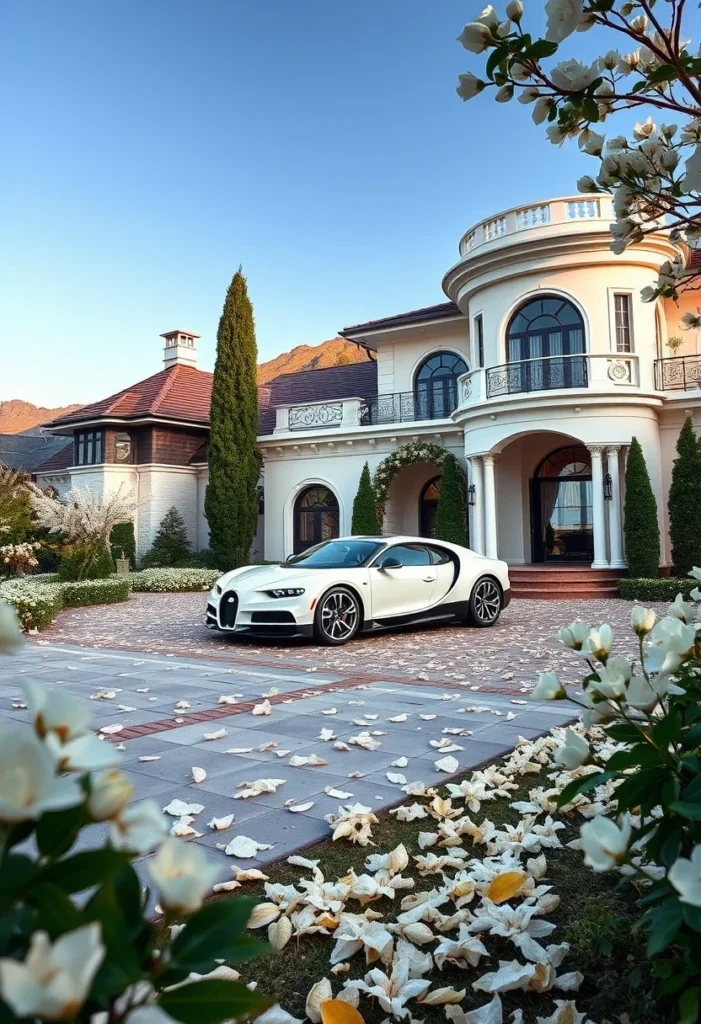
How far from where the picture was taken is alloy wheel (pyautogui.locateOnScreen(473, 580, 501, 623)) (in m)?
11.3

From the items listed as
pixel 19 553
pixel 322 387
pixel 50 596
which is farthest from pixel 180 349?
pixel 50 596

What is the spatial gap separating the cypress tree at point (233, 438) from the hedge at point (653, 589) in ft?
39.0

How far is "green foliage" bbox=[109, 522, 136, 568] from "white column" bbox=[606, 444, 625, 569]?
52.3 ft

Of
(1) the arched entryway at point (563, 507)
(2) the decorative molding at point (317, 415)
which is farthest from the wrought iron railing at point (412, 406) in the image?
(1) the arched entryway at point (563, 507)

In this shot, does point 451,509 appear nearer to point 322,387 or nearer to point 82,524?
point 82,524

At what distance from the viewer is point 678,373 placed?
18656mm

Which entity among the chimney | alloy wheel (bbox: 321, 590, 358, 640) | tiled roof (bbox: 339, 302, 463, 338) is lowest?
alloy wheel (bbox: 321, 590, 358, 640)

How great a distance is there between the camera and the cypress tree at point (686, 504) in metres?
16.5

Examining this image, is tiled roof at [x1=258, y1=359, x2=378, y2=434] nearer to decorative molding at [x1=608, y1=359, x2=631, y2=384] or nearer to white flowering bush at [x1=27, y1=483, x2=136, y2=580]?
decorative molding at [x1=608, y1=359, x2=631, y2=384]

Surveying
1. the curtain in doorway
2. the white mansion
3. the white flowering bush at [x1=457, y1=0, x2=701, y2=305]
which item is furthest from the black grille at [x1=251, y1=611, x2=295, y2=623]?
the curtain in doorway

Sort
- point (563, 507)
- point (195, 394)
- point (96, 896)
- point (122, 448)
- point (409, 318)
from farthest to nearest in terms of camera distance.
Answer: point (195, 394), point (122, 448), point (409, 318), point (563, 507), point (96, 896)

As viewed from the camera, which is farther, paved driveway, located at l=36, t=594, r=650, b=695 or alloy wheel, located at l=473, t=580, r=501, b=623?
alloy wheel, located at l=473, t=580, r=501, b=623

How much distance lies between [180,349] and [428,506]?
47.6ft

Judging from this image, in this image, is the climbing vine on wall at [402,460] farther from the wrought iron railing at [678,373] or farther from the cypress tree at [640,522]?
the wrought iron railing at [678,373]
